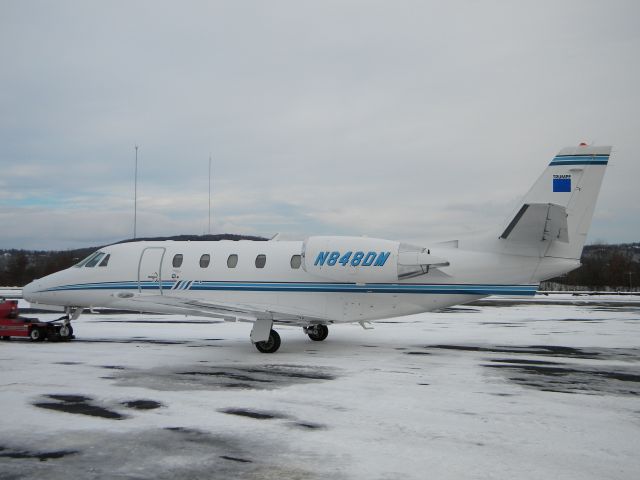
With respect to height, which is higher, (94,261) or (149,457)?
(94,261)

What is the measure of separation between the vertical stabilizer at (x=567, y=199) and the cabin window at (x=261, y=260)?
6710 mm

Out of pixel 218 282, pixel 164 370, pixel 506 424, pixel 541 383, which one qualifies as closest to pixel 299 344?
pixel 218 282

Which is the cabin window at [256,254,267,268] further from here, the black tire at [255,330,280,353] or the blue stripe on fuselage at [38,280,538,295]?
the black tire at [255,330,280,353]

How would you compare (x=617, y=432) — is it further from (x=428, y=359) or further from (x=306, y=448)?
(x=428, y=359)

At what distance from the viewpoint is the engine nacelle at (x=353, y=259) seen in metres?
14.6

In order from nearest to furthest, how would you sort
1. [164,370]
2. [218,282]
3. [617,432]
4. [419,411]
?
[617,432] < [419,411] < [164,370] < [218,282]

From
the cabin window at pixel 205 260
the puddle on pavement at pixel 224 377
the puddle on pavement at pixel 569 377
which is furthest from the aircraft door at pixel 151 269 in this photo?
the puddle on pavement at pixel 569 377

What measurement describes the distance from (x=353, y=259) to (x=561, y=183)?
5592 mm

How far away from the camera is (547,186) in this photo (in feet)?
46.2

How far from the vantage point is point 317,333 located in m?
17.5

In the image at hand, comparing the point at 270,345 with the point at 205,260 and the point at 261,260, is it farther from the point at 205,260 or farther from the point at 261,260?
the point at 205,260

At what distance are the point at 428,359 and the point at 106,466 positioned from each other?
932 cm

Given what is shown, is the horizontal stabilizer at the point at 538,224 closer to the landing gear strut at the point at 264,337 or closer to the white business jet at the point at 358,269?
the white business jet at the point at 358,269

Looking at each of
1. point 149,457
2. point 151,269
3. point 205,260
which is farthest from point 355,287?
point 149,457
